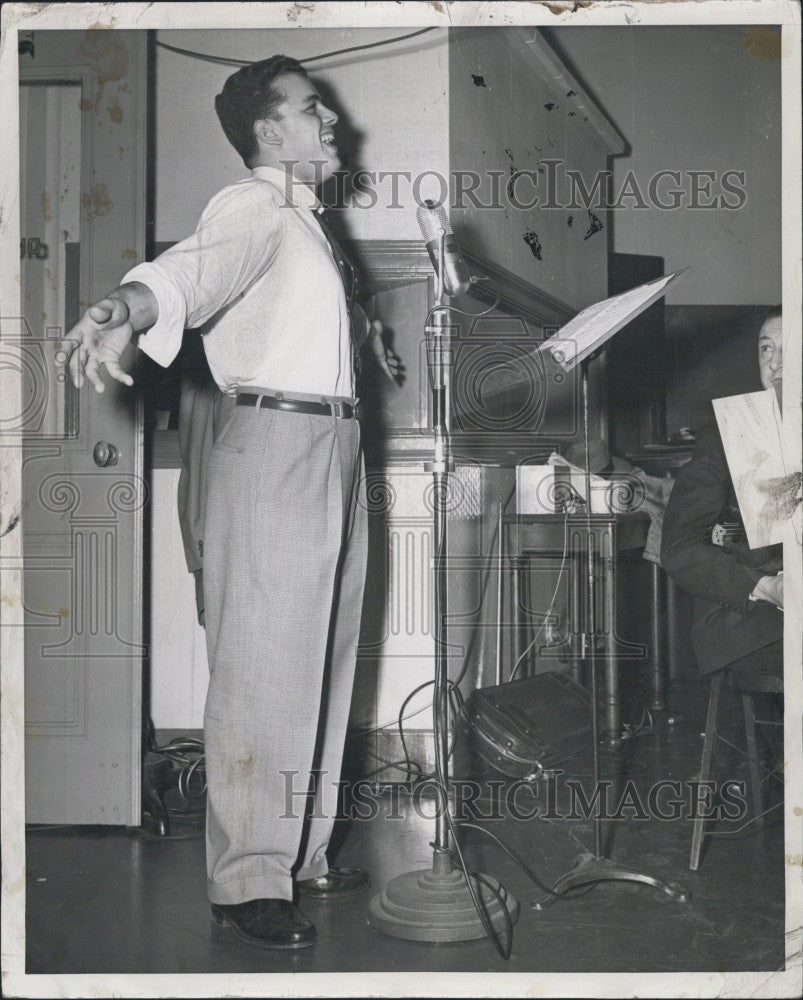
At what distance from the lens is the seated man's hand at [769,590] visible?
1.89 metres

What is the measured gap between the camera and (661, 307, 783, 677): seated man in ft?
6.36

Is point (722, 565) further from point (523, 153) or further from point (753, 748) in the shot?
point (523, 153)

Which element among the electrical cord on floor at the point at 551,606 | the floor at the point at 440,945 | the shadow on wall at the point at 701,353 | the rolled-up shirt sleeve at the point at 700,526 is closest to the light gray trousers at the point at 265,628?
the floor at the point at 440,945

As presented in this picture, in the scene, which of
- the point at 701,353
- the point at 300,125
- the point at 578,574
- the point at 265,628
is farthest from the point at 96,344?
the point at 701,353

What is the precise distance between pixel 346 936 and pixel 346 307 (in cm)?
115

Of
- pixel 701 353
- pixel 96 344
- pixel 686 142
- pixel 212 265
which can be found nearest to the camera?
pixel 96 344

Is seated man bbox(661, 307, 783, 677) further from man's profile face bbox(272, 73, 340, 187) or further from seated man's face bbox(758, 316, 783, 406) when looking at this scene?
man's profile face bbox(272, 73, 340, 187)

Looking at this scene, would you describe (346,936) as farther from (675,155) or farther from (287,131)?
(675,155)

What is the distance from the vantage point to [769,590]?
1.89 meters

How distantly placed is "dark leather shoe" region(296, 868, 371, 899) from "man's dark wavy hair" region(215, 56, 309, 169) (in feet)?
4.71

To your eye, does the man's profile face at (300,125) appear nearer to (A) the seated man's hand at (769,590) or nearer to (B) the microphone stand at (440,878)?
(B) the microphone stand at (440,878)

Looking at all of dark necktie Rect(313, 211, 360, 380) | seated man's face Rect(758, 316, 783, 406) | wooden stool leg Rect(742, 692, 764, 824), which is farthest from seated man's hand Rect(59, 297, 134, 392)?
wooden stool leg Rect(742, 692, 764, 824)

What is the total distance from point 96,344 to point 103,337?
0.02m

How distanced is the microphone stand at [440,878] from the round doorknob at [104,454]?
0.87 meters
